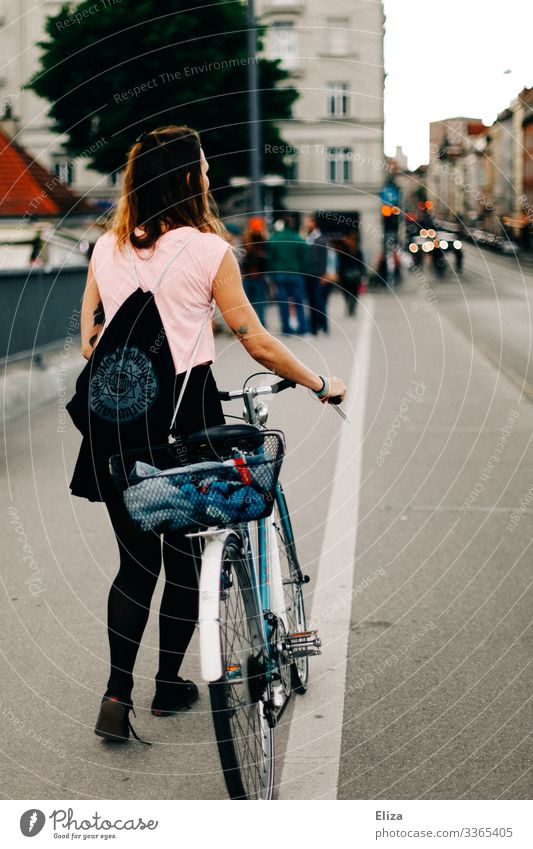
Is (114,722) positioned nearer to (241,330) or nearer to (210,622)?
(210,622)

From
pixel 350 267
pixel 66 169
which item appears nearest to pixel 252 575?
pixel 350 267

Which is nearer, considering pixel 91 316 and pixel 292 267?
pixel 91 316

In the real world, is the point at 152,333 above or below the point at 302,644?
above

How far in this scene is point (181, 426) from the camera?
3590mm

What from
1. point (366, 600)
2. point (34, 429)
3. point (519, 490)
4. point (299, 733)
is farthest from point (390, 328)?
point (299, 733)

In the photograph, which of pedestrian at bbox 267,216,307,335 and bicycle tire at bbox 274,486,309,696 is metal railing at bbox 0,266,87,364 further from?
bicycle tire at bbox 274,486,309,696

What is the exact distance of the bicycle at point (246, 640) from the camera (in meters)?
2.97

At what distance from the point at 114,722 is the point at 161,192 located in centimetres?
162

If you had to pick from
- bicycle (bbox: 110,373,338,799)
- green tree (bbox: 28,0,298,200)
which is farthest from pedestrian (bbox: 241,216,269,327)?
bicycle (bbox: 110,373,338,799)

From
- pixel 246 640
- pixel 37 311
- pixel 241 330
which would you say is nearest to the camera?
pixel 246 640

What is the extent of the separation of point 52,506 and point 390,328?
16541 mm

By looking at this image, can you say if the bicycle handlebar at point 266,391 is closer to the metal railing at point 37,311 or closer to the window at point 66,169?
the metal railing at point 37,311

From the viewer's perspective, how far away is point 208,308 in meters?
3.54
